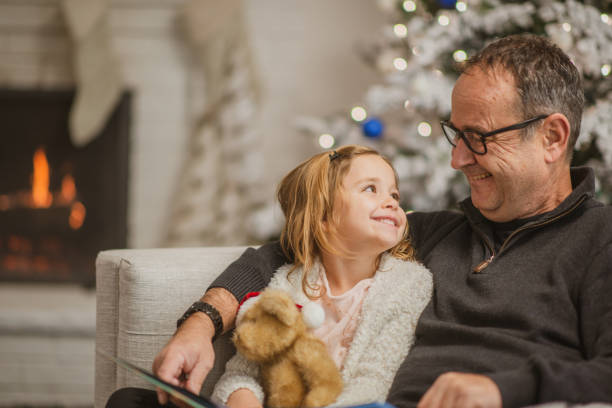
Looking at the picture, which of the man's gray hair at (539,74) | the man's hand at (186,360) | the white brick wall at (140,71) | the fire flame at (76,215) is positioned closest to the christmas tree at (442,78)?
the man's gray hair at (539,74)

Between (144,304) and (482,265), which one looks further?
(144,304)

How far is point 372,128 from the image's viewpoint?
7.77 feet

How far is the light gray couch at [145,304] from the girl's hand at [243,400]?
0.55 feet

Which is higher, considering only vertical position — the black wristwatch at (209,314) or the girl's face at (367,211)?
the girl's face at (367,211)

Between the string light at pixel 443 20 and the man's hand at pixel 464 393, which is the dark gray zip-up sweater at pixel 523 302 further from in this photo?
the string light at pixel 443 20

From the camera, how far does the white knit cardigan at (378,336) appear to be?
3.78 ft

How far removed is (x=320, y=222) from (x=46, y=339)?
1889mm

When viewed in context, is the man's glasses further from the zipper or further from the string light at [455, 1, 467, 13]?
the string light at [455, 1, 467, 13]

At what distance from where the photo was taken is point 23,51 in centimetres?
308

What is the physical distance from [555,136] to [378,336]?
0.55 meters

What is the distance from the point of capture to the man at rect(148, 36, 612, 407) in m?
1.07

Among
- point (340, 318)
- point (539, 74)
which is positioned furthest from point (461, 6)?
point (340, 318)

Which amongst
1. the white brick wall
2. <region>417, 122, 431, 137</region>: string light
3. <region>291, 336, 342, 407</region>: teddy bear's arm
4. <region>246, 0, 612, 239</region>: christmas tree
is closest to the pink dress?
<region>291, 336, 342, 407</region>: teddy bear's arm

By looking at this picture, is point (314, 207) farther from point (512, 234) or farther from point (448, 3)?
point (448, 3)
